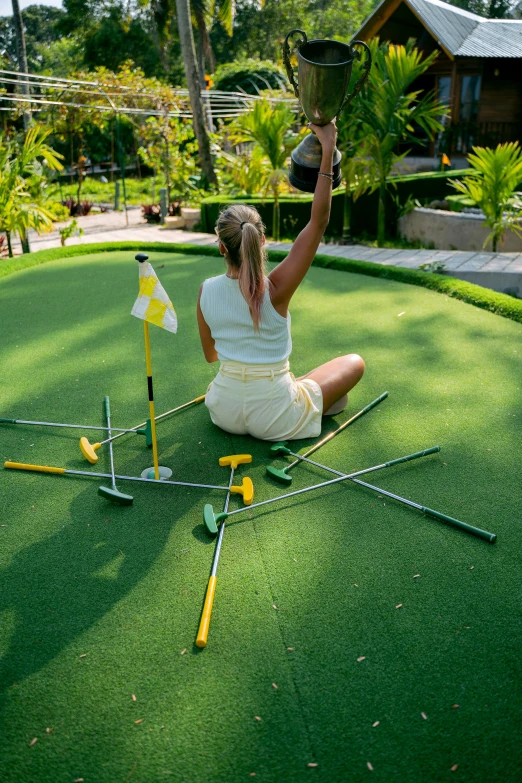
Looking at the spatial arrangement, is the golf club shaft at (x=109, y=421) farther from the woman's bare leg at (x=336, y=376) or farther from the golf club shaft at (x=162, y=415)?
the woman's bare leg at (x=336, y=376)

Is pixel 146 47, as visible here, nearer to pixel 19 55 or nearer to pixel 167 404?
pixel 19 55

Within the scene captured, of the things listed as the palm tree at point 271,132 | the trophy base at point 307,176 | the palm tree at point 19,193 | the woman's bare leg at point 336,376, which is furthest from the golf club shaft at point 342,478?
the palm tree at point 271,132

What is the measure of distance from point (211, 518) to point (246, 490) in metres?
0.25

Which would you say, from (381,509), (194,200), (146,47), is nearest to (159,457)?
(381,509)

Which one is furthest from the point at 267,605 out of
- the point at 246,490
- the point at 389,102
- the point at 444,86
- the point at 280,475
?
the point at 444,86

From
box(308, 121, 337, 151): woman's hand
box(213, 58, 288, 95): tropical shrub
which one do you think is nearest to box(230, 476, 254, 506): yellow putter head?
box(308, 121, 337, 151): woman's hand

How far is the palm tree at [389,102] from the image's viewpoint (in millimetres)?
7941

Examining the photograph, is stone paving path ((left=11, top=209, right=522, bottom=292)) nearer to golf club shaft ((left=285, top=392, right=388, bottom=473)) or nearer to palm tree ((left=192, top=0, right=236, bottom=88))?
golf club shaft ((left=285, top=392, right=388, bottom=473))

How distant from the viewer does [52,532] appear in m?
2.47

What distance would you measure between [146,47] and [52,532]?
31.0 m

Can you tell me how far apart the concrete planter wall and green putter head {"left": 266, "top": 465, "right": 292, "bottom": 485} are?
6755mm

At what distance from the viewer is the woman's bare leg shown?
3.25m

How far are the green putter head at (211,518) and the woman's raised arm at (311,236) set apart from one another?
93 cm

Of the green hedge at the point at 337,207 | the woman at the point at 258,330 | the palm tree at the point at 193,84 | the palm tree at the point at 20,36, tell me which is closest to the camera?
the woman at the point at 258,330
